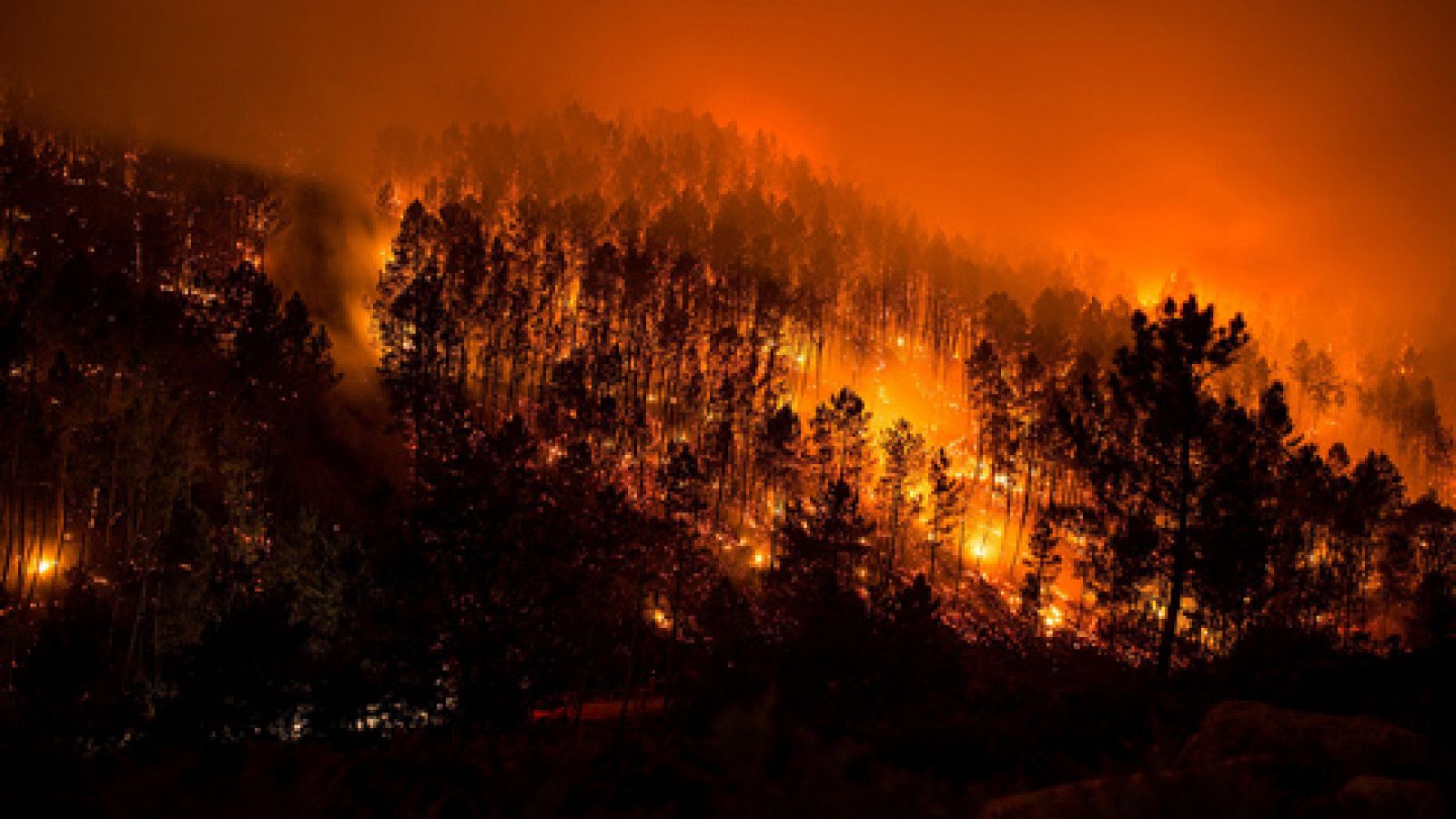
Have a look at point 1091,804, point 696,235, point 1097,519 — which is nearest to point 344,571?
point 1097,519

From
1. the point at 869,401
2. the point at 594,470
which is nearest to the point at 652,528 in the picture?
the point at 594,470

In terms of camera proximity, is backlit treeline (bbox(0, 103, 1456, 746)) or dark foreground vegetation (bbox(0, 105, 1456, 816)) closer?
dark foreground vegetation (bbox(0, 105, 1456, 816))

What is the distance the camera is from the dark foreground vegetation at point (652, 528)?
9.54 meters

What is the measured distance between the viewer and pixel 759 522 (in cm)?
6781

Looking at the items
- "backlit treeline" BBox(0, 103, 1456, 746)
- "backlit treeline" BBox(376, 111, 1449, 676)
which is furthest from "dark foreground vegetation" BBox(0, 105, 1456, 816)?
"backlit treeline" BBox(376, 111, 1449, 676)

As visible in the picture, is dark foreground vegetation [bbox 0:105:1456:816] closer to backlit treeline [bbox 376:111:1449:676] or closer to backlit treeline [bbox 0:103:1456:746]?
backlit treeline [bbox 0:103:1456:746]

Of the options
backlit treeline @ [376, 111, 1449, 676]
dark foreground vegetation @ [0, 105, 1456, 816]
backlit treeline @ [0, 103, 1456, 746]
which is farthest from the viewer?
backlit treeline @ [376, 111, 1449, 676]

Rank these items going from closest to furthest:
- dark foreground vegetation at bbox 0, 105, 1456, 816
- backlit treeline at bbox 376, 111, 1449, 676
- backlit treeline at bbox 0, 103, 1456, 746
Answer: dark foreground vegetation at bbox 0, 105, 1456, 816, backlit treeline at bbox 0, 103, 1456, 746, backlit treeline at bbox 376, 111, 1449, 676

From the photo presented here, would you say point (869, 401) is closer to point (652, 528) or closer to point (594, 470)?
point (594, 470)

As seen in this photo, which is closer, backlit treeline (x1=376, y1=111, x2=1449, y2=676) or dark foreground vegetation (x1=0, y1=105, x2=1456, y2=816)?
dark foreground vegetation (x1=0, y1=105, x2=1456, y2=816)

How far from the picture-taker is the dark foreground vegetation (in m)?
9.54

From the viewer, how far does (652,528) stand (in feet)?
154

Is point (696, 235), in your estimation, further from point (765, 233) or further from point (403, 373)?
point (403, 373)

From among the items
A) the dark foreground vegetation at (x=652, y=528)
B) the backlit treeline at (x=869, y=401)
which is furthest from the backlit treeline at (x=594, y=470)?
the backlit treeline at (x=869, y=401)
